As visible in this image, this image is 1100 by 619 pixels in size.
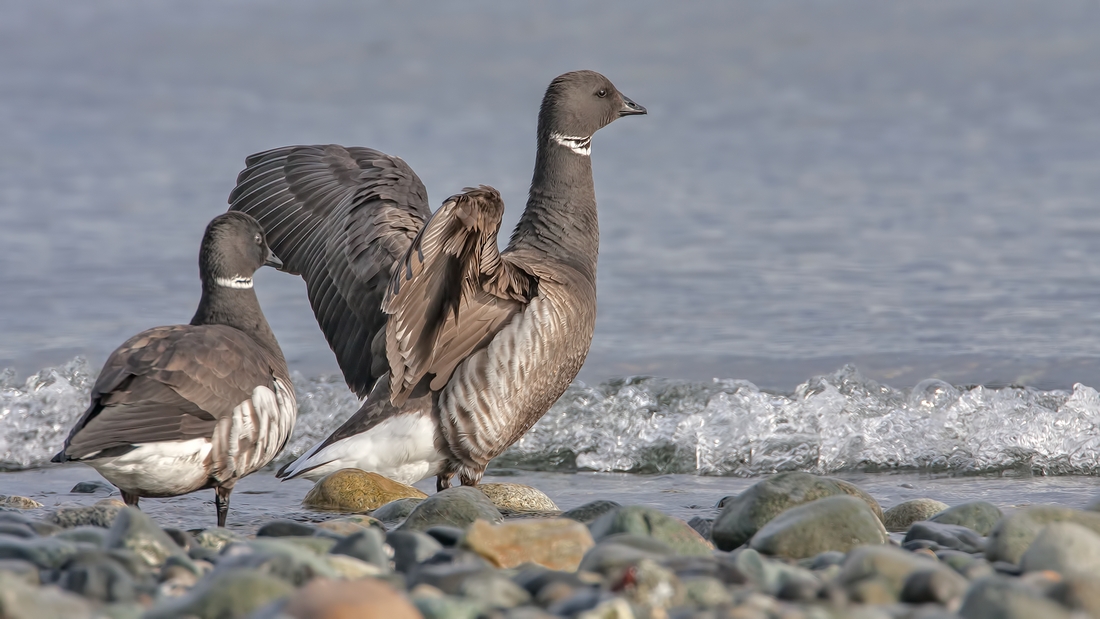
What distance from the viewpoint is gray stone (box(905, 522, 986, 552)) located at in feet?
14.9

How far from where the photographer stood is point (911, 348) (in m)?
9.45

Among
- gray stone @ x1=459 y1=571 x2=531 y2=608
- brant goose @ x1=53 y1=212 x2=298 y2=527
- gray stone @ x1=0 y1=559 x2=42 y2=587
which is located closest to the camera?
gray stone @ x1=459 y1=571 x2=531 y2=608

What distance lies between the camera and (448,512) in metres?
5.04

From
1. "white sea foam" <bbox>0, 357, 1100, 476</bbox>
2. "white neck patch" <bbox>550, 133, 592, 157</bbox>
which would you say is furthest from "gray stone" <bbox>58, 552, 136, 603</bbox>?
"white sea foam" <bbox>0, 357, 1100, 476</bbox>

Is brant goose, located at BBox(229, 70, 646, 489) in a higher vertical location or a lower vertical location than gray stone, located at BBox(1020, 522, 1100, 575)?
higher

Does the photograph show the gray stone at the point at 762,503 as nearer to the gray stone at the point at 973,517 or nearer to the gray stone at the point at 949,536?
the gray stone at the point at 949,536

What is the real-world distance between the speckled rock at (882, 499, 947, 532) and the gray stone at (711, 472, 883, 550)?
0.47 metres

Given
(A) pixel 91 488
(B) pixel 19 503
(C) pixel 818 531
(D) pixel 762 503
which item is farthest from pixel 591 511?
(A) pixel 91 488

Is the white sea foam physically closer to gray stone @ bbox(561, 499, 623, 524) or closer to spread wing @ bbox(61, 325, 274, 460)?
gray stone @ bbox(561, 499, 623, 524)

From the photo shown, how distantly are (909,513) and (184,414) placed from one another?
3312mm

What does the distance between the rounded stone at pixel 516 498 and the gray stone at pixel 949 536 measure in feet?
6.64

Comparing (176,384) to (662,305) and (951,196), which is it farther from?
(951,196)

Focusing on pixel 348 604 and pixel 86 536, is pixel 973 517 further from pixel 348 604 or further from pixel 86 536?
pixel 86 536

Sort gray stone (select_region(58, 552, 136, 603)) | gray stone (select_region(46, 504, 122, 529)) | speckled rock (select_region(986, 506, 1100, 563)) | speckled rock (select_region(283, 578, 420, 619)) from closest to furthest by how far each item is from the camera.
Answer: speckled rock (select_region(283, 578, 420, 619)), gray stone (select_region(58, 552, 136, 603)), speckled rock (select_region(986, 506, 1100, 563)), gray stone (select_region(46, 504, 122, 529))
